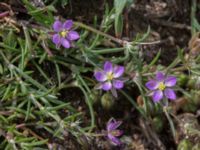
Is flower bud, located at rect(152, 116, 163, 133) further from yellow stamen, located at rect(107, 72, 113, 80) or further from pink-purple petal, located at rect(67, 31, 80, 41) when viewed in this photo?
pink-purple petal, located at rect(67, 31, 80, 41)

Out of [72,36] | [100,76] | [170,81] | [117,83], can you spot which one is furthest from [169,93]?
[72,36]

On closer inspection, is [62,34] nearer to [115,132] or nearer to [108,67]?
[108,67]

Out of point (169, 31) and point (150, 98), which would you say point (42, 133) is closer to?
point (150, 98)

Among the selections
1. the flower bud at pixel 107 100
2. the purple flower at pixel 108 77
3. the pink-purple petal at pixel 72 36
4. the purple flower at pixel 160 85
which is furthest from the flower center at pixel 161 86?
the pink-purple petal at pixel 72 36

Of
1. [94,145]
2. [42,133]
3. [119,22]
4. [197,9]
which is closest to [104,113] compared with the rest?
[94,145]

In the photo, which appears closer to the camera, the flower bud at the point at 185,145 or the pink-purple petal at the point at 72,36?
the pink-purple petal at the point at 72,36

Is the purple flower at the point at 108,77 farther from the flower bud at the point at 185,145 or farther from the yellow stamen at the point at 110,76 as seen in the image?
the flower bud at the point at 185,145
